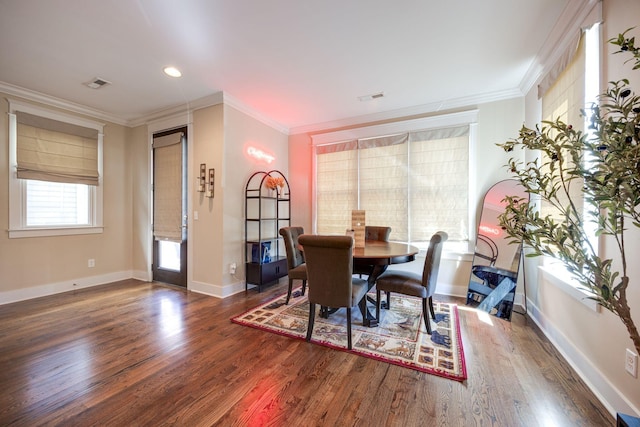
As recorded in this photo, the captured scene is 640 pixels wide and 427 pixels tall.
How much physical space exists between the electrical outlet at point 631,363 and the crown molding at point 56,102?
604cm

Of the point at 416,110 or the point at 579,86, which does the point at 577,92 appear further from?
the point at 416,110

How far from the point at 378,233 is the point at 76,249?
4360 mm

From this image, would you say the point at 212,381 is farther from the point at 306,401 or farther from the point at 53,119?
the point at 53,119

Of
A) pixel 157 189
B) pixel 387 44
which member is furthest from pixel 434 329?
pixel 157 189

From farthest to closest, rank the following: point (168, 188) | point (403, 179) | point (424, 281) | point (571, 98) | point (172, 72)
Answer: point (168, 188) < point (403, 179) < point (172, 72) < point (424, 281) < point (571, 98)

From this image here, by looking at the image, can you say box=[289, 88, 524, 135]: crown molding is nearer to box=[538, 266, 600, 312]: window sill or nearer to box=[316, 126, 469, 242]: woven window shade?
box=[316, 126, 469, 242]: woven window shade

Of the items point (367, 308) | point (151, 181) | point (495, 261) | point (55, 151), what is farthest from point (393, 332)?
point (55, 151)

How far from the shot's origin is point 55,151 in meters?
3.53

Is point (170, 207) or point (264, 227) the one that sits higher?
point (170, 207)

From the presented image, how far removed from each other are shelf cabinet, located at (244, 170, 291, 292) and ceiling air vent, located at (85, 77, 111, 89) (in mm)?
1983

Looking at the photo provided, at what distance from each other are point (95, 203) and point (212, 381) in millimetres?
3754

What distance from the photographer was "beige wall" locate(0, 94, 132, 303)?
3.14 m

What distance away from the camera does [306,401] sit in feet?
5.14

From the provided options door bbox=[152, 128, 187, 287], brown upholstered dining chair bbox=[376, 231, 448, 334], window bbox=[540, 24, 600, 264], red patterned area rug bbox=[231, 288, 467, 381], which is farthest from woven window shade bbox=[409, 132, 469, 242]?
door bbox=[152, 128, 187, 287]
